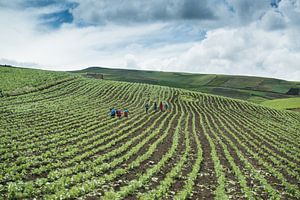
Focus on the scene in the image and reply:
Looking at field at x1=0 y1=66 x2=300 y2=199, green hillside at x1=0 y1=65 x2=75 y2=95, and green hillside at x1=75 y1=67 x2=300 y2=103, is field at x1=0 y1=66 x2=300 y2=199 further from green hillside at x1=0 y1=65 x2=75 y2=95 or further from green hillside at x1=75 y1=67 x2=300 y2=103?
green hillside at x1=75 y1=67 x2=300 y2=103

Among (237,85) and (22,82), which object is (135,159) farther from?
(237,85)

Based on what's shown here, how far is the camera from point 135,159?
63.0 ft

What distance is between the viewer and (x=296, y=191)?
15703 millimetres

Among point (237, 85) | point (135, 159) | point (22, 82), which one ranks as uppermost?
point (237, 85)

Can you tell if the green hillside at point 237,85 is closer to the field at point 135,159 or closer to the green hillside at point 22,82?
the green hillside at point 22,82

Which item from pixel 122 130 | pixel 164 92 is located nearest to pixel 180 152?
pixel 122 130

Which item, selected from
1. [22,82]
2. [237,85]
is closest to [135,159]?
[22,82]

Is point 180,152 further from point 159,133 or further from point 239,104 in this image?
point 239,104

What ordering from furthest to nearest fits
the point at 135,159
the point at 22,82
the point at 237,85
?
the point at 237,85
the point at 22,82
the point at 135,159

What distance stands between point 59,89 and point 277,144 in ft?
149

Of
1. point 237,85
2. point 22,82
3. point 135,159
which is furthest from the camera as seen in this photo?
point 237,85

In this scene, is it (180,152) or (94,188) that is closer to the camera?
(94,188)

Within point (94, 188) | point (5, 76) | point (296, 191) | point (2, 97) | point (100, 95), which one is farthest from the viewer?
point (5, 76)

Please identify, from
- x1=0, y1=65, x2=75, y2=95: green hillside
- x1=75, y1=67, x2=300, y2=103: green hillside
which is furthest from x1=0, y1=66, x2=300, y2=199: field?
x1=75, y1=67, x2=300, y2=103: green hillside
